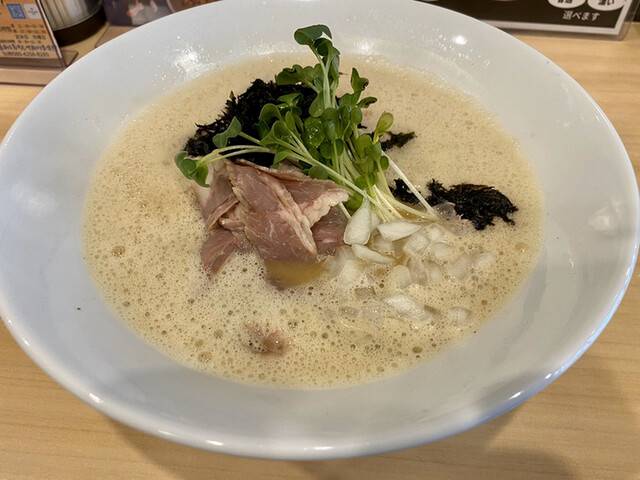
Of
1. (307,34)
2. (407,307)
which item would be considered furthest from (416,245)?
(307,34)

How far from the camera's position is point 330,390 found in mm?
952

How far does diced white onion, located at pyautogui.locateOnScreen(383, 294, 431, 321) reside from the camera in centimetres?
107

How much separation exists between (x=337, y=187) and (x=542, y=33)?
4.34 ft

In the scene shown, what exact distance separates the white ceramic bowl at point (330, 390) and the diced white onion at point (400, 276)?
193 mm

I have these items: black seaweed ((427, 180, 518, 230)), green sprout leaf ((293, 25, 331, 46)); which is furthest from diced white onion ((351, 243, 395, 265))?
green sprout leaf ((293, 25, 331, 46))

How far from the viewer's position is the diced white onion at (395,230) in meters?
1.19

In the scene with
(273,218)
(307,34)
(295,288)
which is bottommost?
(295,288)

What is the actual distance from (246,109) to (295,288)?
57 centimetres

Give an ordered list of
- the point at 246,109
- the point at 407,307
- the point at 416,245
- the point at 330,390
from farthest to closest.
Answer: the point at 246,109 → the point at 416,245 → the point at 407,307 → the point at 330,390

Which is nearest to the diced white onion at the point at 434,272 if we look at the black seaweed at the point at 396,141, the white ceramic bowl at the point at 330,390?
the white ceramic bowl at the point at 330,390

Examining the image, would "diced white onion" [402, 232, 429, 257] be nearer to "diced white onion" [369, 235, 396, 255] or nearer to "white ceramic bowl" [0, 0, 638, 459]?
"diced white onion" [369, 235, 396, 255]

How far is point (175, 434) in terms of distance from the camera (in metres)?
0.80

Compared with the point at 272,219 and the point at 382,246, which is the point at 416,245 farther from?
the point at 272,219

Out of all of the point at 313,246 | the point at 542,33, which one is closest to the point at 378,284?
the point at 313,246
